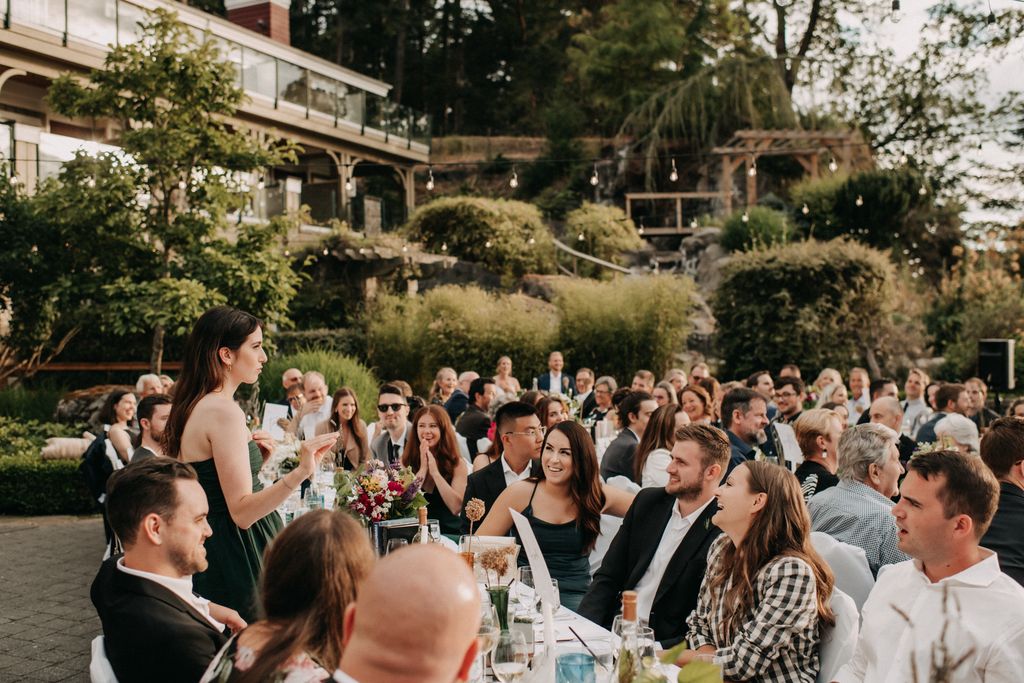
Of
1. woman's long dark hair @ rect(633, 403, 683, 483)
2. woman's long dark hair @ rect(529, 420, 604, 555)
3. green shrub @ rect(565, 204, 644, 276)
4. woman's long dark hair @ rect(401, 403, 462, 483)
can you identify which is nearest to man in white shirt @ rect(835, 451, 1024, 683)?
woman's long dark hair @ rect(529, 420, 604, 555)

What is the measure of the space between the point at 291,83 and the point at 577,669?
23.3 meters

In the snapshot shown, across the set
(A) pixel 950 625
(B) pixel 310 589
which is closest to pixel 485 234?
(A) pixel 950 625

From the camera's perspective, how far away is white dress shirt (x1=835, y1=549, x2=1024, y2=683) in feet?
7.73

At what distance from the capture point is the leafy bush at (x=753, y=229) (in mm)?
23312

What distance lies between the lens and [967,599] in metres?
2.45

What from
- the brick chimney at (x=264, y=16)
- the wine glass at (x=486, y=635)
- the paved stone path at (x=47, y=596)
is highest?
the brick chimney at (x=264, y=16)

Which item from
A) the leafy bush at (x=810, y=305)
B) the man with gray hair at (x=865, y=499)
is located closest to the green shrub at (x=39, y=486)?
the man with gray hair at (x=865, y=499)

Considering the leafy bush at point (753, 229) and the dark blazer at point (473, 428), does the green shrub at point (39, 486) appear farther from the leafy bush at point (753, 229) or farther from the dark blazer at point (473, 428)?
the leafy bush at point (753, 229)

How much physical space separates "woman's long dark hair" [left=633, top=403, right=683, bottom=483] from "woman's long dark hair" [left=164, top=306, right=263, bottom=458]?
10.3ft

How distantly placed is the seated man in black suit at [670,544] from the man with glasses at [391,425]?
10.4ft

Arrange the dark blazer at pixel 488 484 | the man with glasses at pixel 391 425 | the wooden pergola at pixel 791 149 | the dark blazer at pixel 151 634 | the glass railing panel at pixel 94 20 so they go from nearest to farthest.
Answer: the dark blazer at pixel 151 634, the dark blazer at pixel 488 484, the man with glasses at pixel 391 425, the glass railing panel at pixel 94 20, the wooden pergola at pixel 791 149

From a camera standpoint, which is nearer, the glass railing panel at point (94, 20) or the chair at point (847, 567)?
the chair at point (847, 567)

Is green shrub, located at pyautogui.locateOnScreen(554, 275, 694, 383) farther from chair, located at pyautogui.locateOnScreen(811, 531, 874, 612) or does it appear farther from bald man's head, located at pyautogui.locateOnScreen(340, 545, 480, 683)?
bald man's head, located at pyautogui.locateOnScreen(340, 545, 480, 683)

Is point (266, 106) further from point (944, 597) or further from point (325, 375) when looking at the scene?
point (944, 597)
